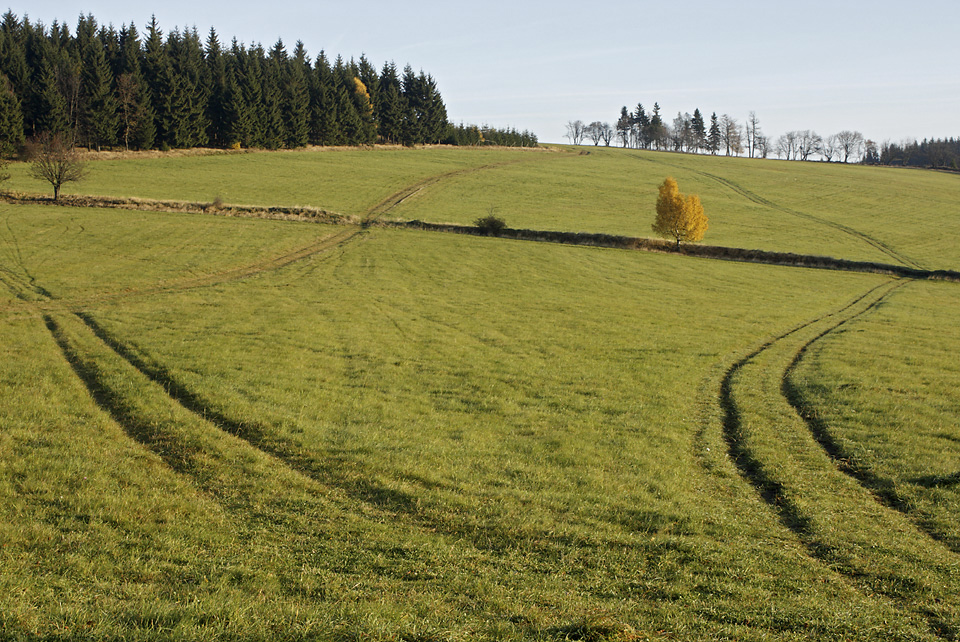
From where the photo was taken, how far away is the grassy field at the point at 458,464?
8367mm

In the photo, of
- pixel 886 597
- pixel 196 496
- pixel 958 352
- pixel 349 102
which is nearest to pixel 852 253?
pixel 958 352

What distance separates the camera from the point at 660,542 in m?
10.7

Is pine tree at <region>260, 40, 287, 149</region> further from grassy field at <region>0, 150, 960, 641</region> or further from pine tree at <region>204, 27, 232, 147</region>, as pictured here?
grassy field at <region>0, 150, 960, 641</region>

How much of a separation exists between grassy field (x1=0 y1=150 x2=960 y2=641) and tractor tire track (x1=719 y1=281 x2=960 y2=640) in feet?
0.21

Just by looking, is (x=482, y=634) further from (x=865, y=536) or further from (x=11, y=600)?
(x=865, y=536)

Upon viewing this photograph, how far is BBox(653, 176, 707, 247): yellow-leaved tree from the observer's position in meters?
59.5

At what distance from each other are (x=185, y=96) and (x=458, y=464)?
3848 inches

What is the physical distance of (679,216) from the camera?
5972cm

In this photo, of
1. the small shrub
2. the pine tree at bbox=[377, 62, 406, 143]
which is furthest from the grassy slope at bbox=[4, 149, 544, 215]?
the pine tree at bbox=[377, 62, 406, 143]

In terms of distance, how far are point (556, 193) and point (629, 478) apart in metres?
75.7

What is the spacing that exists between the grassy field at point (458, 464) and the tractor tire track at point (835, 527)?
0.06 meters

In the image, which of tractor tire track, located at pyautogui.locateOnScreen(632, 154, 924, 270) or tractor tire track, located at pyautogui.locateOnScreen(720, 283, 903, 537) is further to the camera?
tractor tire track, located at pyautogui.locateOnScreen(632, 154, 924, 270)

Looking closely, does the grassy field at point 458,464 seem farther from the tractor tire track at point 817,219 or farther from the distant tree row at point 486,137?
the distant tree row at point 486,137

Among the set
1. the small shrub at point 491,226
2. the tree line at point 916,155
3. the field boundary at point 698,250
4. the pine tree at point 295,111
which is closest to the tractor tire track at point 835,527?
the field boundary at point 698,250
